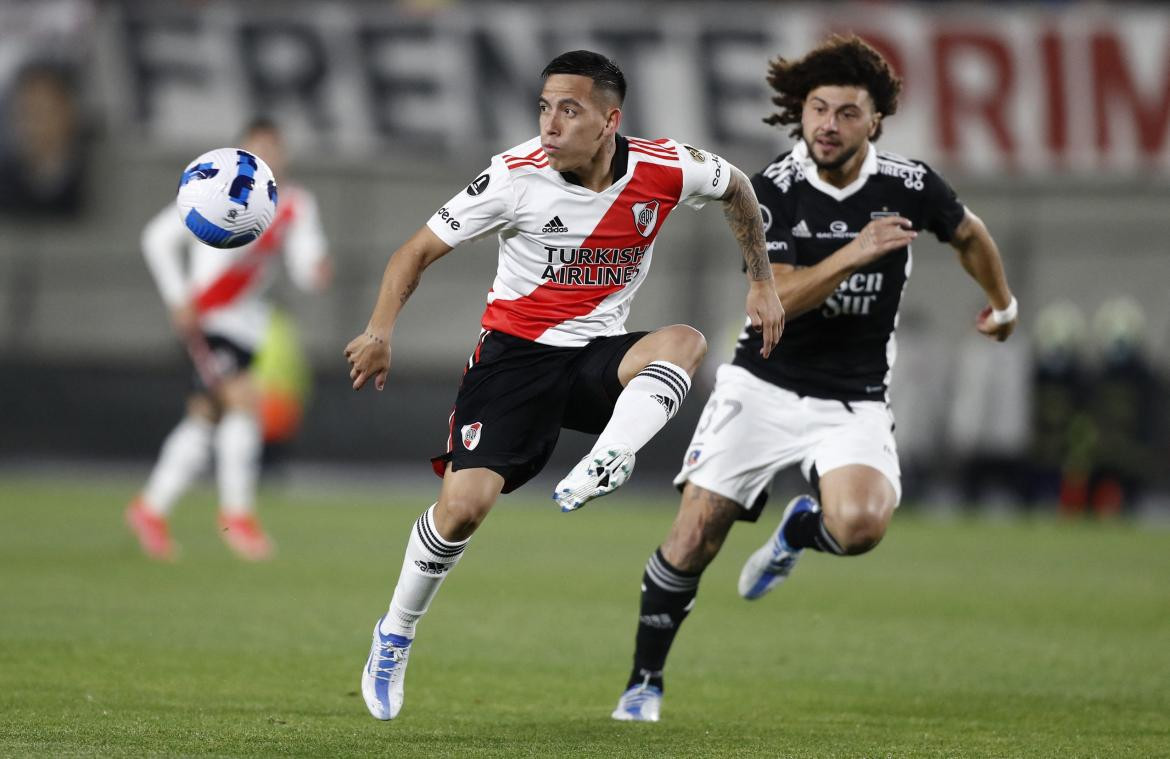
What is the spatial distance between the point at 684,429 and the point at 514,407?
14798 millimetres

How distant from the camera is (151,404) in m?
21.4

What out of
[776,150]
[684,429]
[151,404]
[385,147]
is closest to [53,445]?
[151,404]

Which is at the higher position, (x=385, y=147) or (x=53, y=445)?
(x=385, y=147)

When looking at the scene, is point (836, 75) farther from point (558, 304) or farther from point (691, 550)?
point (691, 550)

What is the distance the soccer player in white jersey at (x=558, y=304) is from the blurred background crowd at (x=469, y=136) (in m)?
13.3

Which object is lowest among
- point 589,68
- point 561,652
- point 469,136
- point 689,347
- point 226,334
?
point 561,652

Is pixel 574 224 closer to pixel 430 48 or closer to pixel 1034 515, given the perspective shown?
pixel 1034 515

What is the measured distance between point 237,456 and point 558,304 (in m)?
6.09

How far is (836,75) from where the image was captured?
6.61 metres

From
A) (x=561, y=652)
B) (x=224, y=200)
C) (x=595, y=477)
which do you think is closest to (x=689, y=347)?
(x=595, y=477)

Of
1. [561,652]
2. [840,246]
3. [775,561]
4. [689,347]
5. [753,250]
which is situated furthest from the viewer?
[561,652]

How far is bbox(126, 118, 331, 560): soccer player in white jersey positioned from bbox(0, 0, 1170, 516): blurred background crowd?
840cm

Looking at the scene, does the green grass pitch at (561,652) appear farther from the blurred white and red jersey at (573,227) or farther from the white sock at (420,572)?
the blurred white and red jersey at (573,227)

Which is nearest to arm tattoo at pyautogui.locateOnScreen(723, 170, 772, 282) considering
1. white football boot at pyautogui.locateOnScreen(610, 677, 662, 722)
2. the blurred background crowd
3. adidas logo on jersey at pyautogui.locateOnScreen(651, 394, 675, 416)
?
adidas logo on jersey at pyautogui.locateOnScreen(651, 394, 675, 416)
